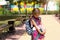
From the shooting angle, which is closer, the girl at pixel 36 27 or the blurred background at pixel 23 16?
the girl at pixel 36 27

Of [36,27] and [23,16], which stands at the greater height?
[36,27]

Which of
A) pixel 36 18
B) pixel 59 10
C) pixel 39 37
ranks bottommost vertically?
pixel 59 10

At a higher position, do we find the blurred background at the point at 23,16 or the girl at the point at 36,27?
the girl at the point at 36,27

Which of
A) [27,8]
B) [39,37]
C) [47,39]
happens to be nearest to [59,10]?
[27,8]

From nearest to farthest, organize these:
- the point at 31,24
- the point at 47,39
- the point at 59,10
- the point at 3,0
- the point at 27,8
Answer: the point at 31,24 → the point at 47,39 → the point at 3,0 → the point at 59,10 → the point at 27,8

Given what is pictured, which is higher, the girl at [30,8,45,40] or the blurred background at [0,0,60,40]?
the girl at [30,8,45,40]

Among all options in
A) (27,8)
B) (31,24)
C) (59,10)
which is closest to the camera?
(31,24)

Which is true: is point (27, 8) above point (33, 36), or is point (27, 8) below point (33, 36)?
below

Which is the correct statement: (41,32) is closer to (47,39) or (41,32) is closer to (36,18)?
(36,18)

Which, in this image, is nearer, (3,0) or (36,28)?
(36,28)

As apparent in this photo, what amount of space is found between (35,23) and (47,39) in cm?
610

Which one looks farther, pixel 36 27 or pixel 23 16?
pixel 23 16

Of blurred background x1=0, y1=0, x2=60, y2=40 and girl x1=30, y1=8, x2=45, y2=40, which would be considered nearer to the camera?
girl x1=30, y1=8, x2=45, y2=40

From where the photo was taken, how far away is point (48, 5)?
229ft
